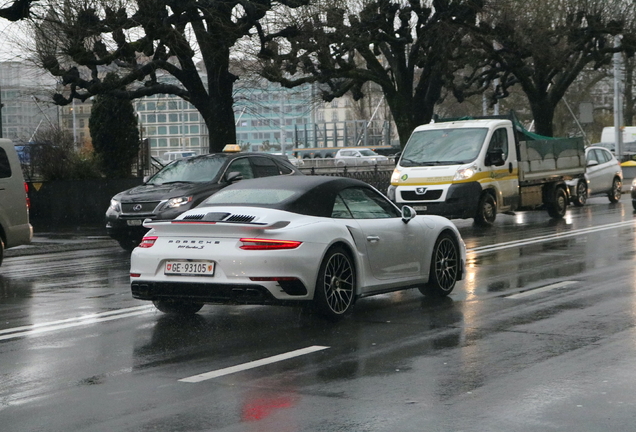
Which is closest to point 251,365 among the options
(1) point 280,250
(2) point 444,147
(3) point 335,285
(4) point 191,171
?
(1) point 280,250

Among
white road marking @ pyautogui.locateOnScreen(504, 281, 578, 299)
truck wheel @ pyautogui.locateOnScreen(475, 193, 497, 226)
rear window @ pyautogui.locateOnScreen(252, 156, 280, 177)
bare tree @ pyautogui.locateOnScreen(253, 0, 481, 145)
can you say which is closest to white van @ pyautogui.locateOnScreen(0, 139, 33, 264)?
rear window @ pyautogui.locateOnScreen(252, 156, 280, 177)

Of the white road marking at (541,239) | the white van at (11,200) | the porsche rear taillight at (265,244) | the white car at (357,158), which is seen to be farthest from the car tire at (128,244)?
the white car at (357,158)

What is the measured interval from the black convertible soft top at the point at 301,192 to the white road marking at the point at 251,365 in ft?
5.39

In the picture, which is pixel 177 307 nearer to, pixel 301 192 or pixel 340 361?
pixel 301 192

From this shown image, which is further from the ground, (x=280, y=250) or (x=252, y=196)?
(x=252, y=196)

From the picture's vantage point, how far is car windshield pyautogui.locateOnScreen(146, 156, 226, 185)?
1839 centimetres

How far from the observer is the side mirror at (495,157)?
21.4m

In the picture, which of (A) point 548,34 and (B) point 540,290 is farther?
(A) point 548,34

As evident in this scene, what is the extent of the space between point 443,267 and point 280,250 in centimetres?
284

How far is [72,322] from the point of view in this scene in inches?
382

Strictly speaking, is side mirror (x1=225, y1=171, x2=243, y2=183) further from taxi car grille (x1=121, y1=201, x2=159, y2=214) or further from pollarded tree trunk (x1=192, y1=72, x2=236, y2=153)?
pollarded tree trunk (x1=192, y1=72, x2=236, y2=153)

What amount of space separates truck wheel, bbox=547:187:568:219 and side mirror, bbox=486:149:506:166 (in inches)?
101

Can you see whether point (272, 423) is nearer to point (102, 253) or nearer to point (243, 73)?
point (102, 253)

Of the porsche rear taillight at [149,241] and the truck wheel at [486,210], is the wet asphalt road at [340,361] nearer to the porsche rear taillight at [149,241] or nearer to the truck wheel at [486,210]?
the porsche rear taillight at [149,241]
